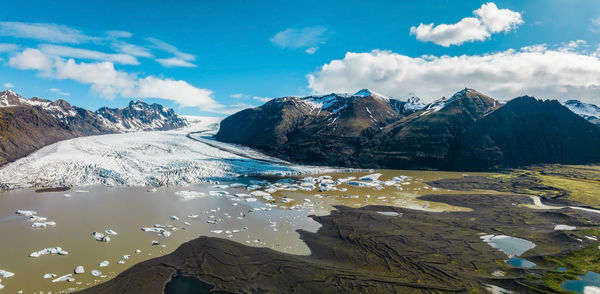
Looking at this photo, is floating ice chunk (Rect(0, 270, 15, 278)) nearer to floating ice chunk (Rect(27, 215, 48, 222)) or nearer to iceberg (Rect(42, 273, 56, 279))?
iceberg (Rect(42, 273, 56, 279))

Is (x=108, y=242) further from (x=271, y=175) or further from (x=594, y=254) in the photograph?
(x=271, y=175)

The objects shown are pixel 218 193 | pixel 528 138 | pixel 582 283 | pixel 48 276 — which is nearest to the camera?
pixel 48 276

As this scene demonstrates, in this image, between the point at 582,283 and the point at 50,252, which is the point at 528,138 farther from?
the point at 50,252

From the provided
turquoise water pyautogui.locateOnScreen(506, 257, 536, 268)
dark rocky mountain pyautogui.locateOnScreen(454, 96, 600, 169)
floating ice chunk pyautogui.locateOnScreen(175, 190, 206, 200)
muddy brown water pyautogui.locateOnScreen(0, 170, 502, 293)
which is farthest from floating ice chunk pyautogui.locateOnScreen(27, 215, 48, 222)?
dark rocky mountain pyautogui.locateOnScreen(454, 96, 600, 169)

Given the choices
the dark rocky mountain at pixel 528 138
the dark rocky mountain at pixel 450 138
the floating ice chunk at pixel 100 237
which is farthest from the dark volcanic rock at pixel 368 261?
the dark rocky mountain at pixel 528 138

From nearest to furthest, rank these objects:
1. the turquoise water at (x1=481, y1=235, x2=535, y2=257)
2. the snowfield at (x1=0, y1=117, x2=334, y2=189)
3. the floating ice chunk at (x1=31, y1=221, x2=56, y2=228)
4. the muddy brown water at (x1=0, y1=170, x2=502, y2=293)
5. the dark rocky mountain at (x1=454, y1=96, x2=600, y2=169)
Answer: the muddy brown water at (x1=0, y1=170, x2=502, y2=293) → the turquoise water at (x1=481, y1=235, x2=535, y2=257) → the floating ice chunk at (x1=31, y1=221, x2=56, y2=228) → the snowfield at (x1=0, y1=117, x2=334, y2=189) → the dark rocky mountain at (x1=454, y1=96, x2=600, y2=169)

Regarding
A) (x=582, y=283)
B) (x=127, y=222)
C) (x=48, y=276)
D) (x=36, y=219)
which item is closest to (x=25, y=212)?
(x=36, y=219)

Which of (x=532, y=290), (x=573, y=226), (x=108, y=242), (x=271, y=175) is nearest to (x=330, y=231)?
(x=532, y=290)
